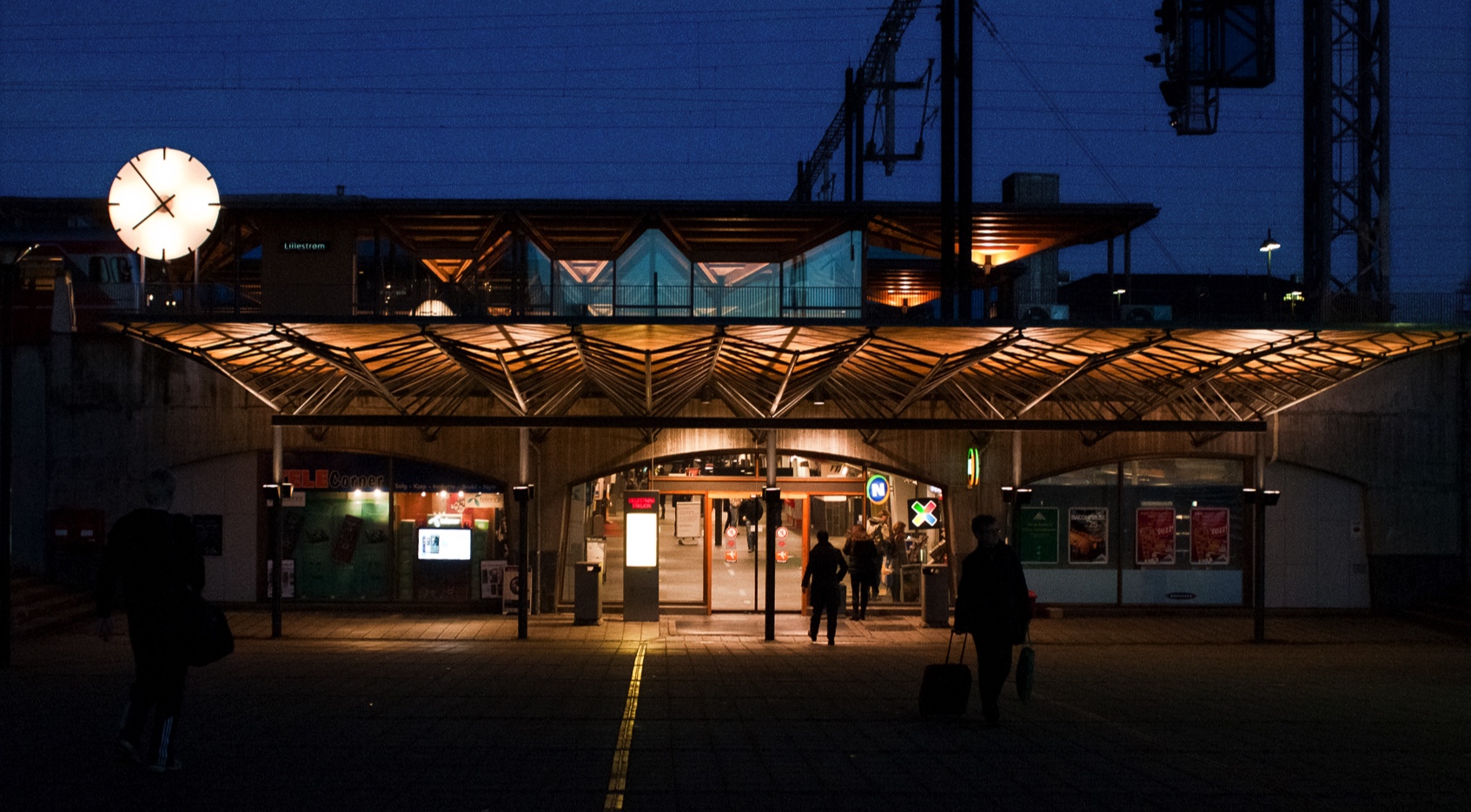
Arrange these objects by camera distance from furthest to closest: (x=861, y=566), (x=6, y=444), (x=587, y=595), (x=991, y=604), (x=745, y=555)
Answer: (x=745, y=555), (x=861, y=566), (x=587, y=595), (x=6, y=444), (x=991, y=604)

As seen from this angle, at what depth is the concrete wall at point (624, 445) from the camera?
18.6m

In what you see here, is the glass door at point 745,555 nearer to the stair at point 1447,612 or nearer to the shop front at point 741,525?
the shop front at point 741,525

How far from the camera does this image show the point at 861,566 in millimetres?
17984

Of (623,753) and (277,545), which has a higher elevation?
(277,545)

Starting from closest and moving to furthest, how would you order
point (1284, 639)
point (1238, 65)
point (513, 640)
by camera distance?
point (513, 640) < point (1284, 639) < point (1238, 65)

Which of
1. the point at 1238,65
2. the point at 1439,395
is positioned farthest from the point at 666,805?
the point at 1439,395

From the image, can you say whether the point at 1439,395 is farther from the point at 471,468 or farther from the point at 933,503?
the point at 471,468

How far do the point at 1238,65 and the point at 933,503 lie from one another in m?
8.94

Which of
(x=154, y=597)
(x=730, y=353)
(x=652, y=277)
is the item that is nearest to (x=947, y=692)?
(x=154, y=597)

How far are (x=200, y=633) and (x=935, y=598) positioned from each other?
1381 cm

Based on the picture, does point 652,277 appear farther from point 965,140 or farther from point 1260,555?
point 1260,555

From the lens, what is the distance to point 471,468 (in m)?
18.8

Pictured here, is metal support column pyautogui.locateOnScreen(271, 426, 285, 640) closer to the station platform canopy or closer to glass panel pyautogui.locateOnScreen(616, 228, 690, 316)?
the station platform canopy

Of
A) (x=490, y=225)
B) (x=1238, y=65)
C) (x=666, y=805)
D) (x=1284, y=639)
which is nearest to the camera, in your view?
(x=666, y=805)
